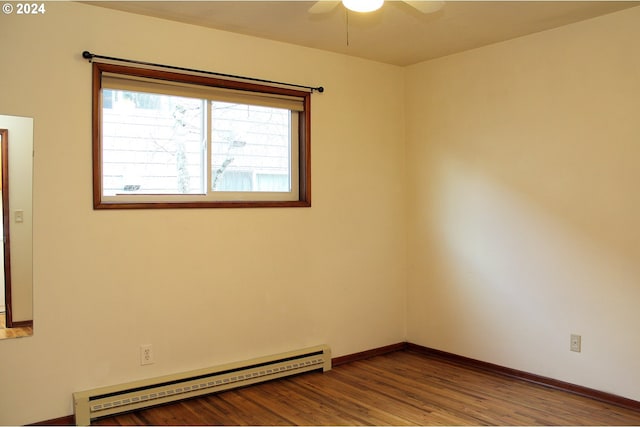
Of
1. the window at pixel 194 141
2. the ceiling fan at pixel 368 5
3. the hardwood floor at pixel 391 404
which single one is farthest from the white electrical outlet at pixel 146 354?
the ceiling fan at pixel 368 5

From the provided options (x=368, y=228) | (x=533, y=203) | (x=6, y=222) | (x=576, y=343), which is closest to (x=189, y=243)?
(x=6, y=222)

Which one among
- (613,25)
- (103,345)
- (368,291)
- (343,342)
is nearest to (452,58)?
(613,25)

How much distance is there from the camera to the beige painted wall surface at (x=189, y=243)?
304 cm

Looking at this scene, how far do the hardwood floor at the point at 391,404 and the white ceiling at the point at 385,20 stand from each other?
243cm

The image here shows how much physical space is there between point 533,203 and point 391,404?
1.70 m

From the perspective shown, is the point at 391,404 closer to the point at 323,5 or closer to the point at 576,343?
the point at 576,343

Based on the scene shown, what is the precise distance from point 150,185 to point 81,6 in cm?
112

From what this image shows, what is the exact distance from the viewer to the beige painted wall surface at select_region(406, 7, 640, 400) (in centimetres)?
335

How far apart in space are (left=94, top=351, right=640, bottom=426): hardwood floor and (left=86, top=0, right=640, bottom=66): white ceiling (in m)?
2.43

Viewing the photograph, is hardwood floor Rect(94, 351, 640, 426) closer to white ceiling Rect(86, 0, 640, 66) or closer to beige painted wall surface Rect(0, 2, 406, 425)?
beige painted wall surface Rect(0, 2, 406, 425)

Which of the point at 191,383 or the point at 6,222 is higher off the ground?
the point at 6,222

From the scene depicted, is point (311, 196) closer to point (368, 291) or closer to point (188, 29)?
point (368, 291)

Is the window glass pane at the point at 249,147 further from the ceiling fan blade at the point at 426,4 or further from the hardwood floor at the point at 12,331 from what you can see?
the ceiling fan blade at the point at 426,4

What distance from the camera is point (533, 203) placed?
3795mm
